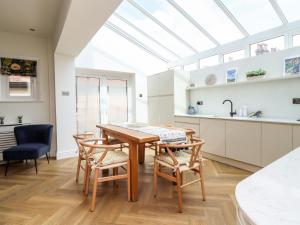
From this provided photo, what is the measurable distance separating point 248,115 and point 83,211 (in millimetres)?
3107

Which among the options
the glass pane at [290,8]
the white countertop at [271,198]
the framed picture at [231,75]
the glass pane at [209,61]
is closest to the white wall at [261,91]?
the framed picture at [231,75]

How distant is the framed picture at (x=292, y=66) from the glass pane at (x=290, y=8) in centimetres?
62

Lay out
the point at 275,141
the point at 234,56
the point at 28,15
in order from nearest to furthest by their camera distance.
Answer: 1. the point at 275,141
2. the point at 28,15
3. the point at 234,56

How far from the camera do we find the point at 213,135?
3652 mm

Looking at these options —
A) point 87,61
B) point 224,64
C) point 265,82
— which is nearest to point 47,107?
point 87,61

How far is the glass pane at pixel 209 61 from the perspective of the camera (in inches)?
171

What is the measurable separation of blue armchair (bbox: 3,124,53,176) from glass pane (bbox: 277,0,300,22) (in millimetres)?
4366

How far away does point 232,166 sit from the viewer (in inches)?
134

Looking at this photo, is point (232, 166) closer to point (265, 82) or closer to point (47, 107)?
point (265, 82)

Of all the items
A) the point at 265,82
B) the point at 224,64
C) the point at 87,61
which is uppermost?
the point at 87,61

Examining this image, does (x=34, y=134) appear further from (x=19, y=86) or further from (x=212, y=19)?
(x=212, y=19)

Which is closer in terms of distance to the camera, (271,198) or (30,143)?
(271,198)

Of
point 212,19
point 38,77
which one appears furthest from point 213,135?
point 38,77

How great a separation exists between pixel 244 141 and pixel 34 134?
387 centimetres
